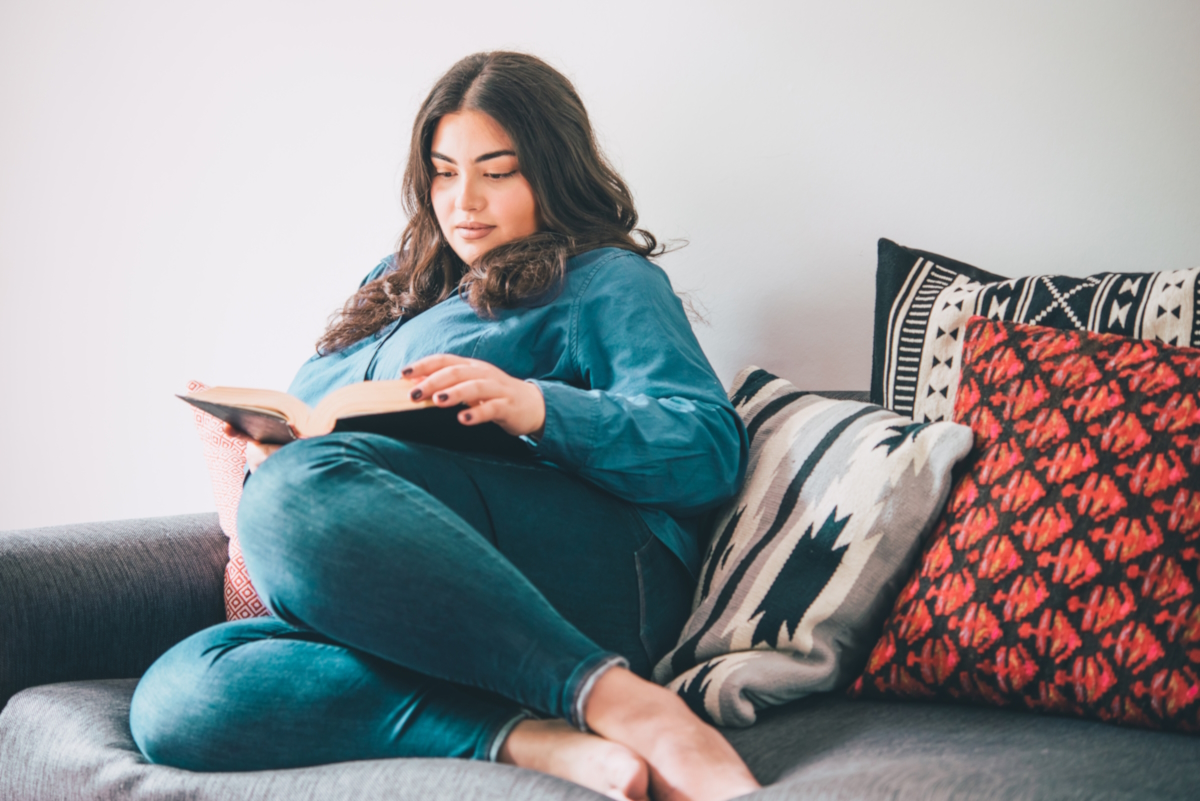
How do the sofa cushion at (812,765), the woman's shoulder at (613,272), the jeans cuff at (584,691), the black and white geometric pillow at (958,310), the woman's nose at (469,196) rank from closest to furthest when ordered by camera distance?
1. the sofa cushion at (812,765)
2. the jeans cuff at (584,691)
3. the black and white geometric pillow at (958,310)
4. the woman's shoulder at (613,272)
5. the woman's nose at (469,196)

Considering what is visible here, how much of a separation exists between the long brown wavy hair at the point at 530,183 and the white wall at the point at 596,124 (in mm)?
213

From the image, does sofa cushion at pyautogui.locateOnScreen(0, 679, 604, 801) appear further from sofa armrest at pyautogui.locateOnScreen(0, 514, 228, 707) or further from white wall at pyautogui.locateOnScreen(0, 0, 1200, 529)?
white wall at pyautogui.locateOnScreen(0, 0, 1200, 529)

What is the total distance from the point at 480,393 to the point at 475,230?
0.47 m

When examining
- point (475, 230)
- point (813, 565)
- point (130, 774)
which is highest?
point (475, 230)

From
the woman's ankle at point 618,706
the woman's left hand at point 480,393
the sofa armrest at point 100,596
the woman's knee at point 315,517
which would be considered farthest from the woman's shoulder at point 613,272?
the sofa armrest at point 100,596

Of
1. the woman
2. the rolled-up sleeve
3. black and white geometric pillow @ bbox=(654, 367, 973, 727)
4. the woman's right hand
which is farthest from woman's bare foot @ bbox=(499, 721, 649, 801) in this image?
the woman's right hand

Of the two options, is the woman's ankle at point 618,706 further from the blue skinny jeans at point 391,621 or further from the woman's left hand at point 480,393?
the woman's left hand at point 480,393

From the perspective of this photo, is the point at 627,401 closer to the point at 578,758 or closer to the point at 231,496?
the point at 578,758

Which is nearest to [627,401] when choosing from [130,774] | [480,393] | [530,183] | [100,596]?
[480,393]

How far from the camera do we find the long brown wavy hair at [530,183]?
111cm

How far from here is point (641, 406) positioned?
88 centimetres

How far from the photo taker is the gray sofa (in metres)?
0.54

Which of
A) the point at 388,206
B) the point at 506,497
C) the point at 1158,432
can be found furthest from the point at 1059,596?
the point at 388,206

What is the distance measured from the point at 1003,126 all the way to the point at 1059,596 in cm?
72
